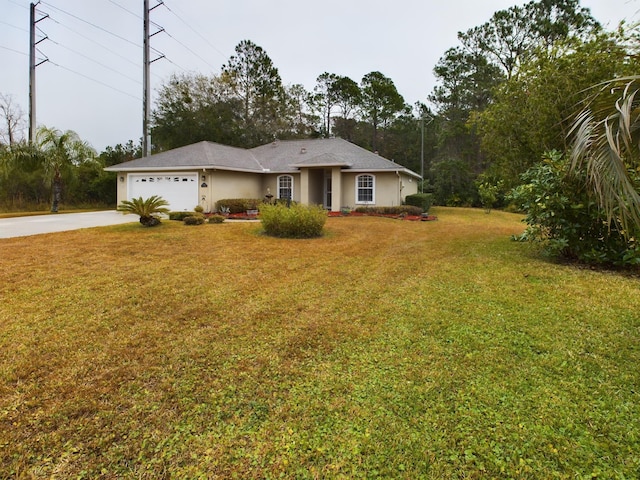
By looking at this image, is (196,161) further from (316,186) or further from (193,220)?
(316,186)

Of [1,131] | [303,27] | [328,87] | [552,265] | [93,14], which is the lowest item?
[552,265]

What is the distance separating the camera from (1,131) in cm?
2623

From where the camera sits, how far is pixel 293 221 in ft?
35.1

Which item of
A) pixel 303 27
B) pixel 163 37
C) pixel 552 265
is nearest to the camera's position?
pixel 552 265

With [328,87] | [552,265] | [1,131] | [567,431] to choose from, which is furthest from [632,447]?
[328,87]

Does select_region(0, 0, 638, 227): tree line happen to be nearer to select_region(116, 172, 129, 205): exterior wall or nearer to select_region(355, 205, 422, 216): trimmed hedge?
select_region(116, 172, 129, 205): exterior wall

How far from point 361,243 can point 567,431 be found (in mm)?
7772

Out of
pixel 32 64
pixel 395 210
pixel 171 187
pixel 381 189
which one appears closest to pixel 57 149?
pixel 171 187

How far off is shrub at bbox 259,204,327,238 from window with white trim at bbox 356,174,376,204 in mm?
8420

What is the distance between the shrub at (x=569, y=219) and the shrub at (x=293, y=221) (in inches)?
217

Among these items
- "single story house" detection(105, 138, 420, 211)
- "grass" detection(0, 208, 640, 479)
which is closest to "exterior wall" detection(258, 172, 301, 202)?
"single story house" detection(105, 138, 420, 211)

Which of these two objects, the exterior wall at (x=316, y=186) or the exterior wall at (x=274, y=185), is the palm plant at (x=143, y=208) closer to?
the exterior wall at (x=274, y=185)

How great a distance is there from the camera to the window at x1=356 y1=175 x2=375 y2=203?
19.1 metres

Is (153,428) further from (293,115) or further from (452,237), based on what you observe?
(293,115)
